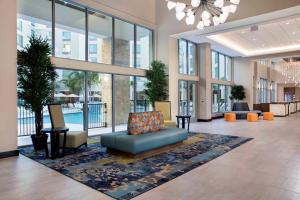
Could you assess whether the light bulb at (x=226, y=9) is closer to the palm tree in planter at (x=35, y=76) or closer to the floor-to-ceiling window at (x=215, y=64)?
the palm tree in planter at (x=35, y=76)

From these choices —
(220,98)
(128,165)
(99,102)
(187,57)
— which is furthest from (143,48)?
(220,98)

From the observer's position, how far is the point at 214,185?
3354 millimetres

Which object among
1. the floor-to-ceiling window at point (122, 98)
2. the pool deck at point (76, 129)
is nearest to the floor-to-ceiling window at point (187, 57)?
the floor-to-ceiling window at point (122, 98)

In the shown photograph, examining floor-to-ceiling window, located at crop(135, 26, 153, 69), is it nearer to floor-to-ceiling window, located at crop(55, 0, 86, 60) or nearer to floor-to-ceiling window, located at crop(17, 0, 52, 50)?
floor-to-ceiling window, located at crop(55, 0, 86, 60)

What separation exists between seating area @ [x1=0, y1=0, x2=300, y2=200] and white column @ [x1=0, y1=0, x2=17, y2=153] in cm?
2

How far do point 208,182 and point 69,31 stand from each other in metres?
6.01

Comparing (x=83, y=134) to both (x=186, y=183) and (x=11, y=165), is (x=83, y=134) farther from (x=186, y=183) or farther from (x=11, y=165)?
(x=186, y=183)

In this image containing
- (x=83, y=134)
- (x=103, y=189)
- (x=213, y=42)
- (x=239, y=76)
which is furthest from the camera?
(x=239, y=76)

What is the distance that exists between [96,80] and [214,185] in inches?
219

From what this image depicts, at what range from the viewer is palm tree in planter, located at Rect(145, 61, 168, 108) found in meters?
9.07

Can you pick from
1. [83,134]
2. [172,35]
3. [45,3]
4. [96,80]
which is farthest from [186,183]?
[172,35]

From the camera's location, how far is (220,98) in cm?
1431

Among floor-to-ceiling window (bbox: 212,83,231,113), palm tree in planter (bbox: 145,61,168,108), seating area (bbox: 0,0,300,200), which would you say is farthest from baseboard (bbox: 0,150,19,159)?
floor-to-ceiling window (bbox: 212,83,231,113)

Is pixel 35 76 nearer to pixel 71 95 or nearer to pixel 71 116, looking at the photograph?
pixel 71 95
